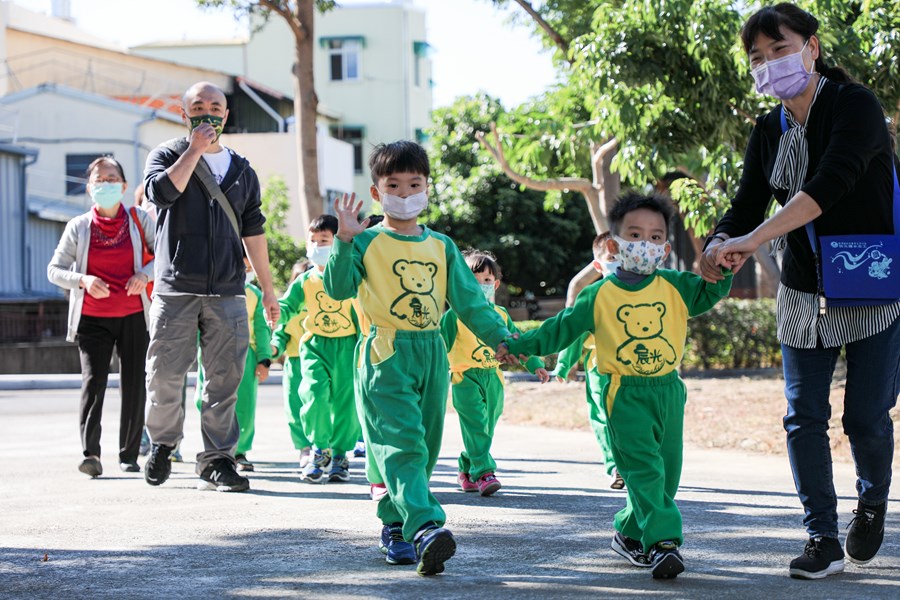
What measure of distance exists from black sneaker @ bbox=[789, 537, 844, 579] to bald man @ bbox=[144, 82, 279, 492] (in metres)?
3.79

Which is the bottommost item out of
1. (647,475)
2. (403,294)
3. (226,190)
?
(647,475)

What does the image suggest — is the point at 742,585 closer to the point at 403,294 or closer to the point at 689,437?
the point at 403,294

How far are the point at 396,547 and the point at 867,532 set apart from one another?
188cm

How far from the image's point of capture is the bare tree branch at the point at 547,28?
56.3 feet

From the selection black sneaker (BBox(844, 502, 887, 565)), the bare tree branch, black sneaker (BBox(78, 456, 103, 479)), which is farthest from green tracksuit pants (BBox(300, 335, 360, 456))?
the bare tree branch

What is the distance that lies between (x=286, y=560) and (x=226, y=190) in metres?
2.95

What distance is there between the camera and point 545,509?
22.4 ft

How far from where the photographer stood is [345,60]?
4769cm

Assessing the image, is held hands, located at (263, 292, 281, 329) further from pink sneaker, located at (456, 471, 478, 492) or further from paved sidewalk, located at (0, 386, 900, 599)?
pink sneaker, located at (456, 471, 478, 492)

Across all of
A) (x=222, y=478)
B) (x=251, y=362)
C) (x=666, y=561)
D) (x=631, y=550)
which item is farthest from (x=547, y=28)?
(x=666, y=561)

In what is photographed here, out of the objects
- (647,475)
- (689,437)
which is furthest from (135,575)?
(689,437)

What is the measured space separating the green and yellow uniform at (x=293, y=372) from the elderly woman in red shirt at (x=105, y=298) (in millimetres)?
1129

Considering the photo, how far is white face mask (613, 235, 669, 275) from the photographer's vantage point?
5191mm

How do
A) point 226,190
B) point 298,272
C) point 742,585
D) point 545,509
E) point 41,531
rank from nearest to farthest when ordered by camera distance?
point 742,585 → point 41,531 → point 545,509 → point 226,190 → point 298,272
